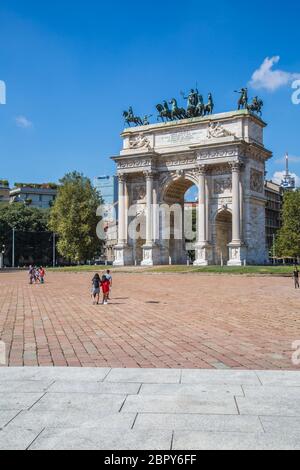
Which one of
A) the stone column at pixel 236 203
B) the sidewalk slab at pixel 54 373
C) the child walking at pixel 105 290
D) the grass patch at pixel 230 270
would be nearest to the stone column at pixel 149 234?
the grass patch at pixel 230 270

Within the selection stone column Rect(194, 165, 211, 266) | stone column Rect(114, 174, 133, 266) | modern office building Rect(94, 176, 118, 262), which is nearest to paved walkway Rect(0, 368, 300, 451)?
stone column Rect(194, 165, 211, 266)

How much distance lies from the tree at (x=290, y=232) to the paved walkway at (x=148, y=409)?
179 feet

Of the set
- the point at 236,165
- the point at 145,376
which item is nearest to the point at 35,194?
the point at 236,165

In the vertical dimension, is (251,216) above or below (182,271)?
above

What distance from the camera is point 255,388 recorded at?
693 centimetres

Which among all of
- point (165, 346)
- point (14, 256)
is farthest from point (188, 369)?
point (14, 256)

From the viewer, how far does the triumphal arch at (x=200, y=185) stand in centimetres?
5197

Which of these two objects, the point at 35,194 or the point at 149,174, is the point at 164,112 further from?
the point at 35,194

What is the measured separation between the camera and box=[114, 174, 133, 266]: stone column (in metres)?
58.8

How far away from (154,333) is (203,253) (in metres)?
41.1

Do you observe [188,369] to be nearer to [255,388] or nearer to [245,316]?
[255,388]

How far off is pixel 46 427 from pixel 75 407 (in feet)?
2.45

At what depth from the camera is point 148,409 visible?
5.91m

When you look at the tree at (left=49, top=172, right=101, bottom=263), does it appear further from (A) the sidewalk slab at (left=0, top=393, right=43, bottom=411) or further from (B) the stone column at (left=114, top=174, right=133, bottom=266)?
(A) the sidewalk slab at (left=0, top=393, right=43, bottom=411)
